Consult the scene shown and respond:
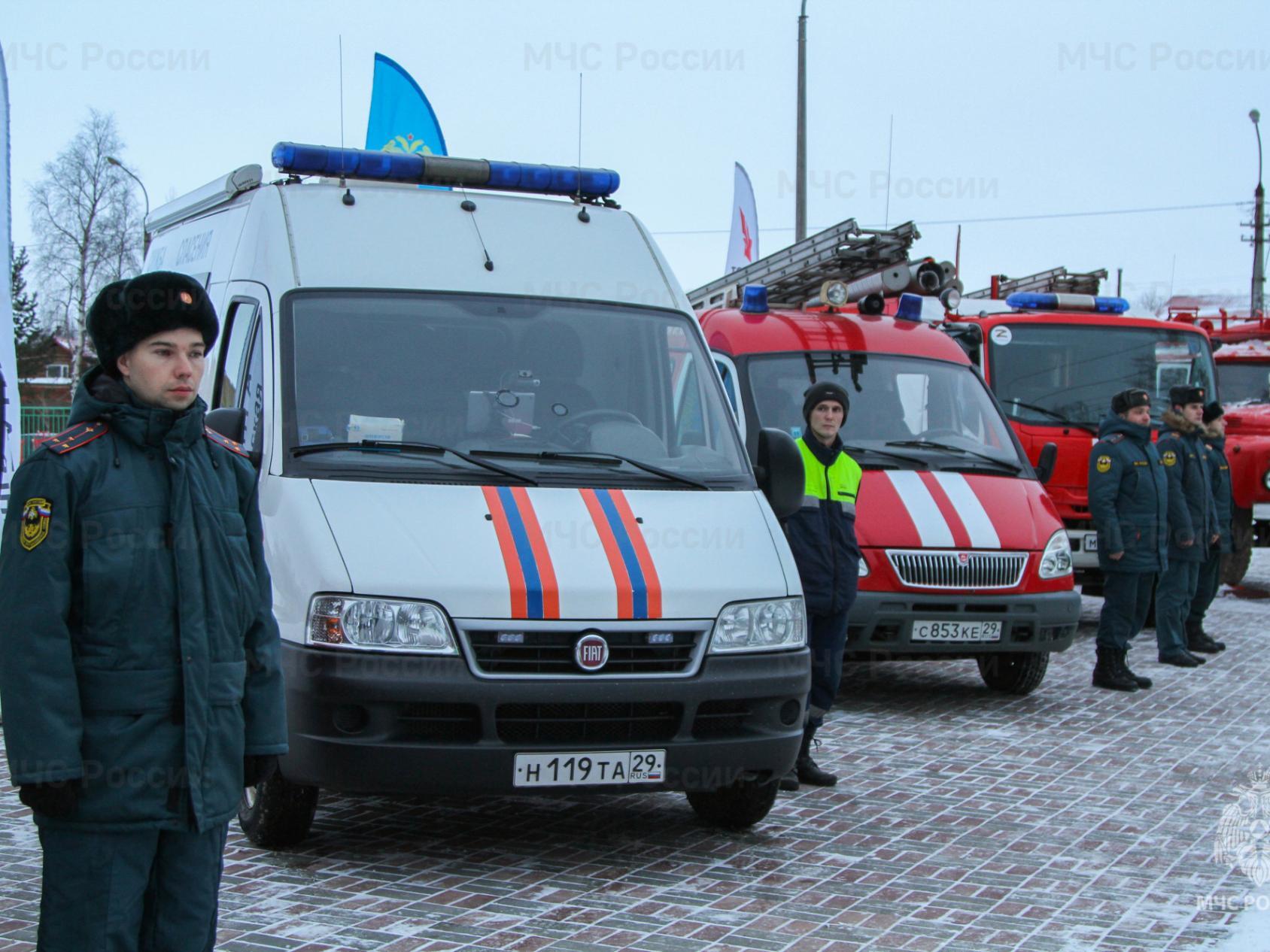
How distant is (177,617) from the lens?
343 cm

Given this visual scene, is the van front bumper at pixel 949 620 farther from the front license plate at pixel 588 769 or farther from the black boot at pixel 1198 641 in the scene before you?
the front license plate at pixel 588 769

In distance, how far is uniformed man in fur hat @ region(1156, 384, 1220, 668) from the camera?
11297mm

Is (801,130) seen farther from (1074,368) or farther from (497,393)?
(497,393)

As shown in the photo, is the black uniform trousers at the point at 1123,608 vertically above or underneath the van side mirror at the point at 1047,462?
underneath

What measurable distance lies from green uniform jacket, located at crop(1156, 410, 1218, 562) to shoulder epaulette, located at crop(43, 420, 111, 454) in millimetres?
9181

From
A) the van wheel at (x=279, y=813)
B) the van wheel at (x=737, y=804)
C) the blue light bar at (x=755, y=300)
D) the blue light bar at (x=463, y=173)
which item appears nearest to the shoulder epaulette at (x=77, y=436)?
the van wheel at (x=279, y=813)

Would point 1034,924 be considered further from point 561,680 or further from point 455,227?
point 455,227

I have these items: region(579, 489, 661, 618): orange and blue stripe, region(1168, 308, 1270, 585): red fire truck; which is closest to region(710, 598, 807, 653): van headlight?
region(579, 489, 661, 618): orange and blue stripe

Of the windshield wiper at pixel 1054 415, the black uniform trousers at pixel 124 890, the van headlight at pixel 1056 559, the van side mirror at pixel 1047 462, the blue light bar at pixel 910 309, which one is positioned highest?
the blue light bar at pixel 910 309

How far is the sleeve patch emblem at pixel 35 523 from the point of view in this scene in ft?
10.9

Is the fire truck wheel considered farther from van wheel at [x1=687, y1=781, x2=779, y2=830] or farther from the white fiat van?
van wheel at [x1=687, y1=781, x2=779, y2=830]

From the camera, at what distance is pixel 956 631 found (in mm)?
9352

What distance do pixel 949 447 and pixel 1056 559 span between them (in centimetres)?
99

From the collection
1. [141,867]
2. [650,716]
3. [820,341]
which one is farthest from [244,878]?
[820,341]
